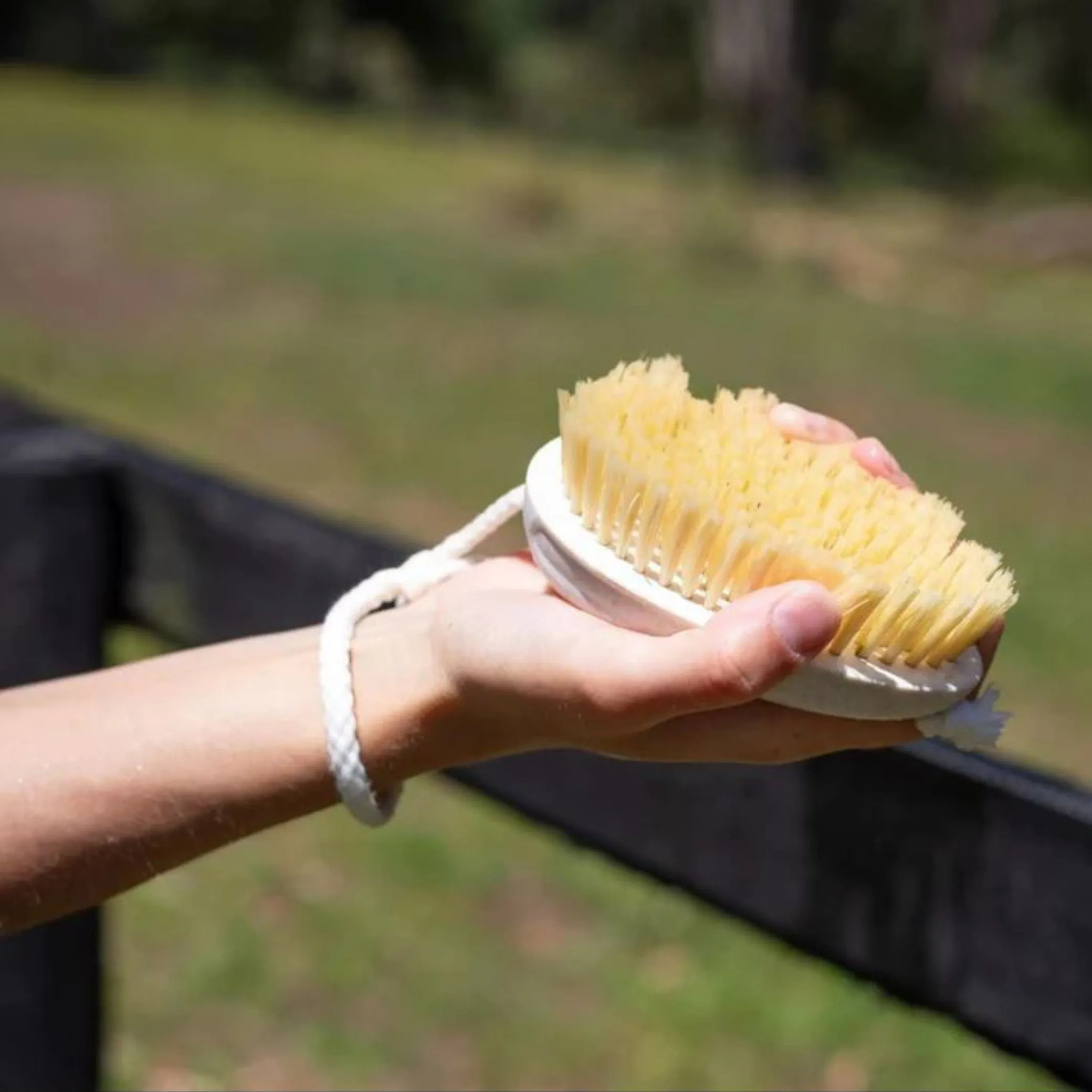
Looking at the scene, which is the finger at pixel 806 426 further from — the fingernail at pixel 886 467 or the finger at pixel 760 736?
the finger at pixel 760 736

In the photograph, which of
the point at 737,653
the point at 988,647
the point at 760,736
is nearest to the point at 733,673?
the point at 737,653

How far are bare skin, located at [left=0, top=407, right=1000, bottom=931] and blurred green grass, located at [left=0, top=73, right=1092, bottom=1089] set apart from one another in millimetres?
939

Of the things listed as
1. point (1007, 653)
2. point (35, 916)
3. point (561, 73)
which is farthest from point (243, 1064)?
point (561, 73)

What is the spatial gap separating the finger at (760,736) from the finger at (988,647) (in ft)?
0.14

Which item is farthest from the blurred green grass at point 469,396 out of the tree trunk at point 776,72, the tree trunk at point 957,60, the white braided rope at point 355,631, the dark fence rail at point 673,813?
the tree trunk at point 957,60

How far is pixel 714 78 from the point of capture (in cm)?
1600

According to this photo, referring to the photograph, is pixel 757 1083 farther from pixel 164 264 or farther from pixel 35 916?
pixel 164 264

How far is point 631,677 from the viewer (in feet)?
2.30

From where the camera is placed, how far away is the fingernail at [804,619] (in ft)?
2.15

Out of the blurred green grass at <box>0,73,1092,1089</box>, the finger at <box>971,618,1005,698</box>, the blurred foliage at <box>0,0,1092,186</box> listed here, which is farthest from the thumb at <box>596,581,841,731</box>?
the blurred foliage at <box>0,0,1092,186</box>

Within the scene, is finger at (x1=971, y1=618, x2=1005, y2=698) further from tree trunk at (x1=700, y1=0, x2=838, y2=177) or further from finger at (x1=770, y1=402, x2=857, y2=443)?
tree trunk at (x1=700, y1=0, x2=838, y2=177)

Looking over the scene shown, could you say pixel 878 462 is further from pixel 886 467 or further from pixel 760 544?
pixel 760 544

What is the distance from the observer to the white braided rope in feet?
2.75

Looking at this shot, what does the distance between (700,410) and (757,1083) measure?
3.99ft
